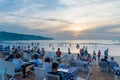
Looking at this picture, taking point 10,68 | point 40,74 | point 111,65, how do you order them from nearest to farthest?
point 40,74, point 10,68, point 111,65

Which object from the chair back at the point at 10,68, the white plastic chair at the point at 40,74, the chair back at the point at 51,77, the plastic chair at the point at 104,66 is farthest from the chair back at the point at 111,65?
the chair back at the point at 51,77

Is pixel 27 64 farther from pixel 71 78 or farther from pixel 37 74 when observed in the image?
pixel 71 78

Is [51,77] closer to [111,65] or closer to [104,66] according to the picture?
[111,65]

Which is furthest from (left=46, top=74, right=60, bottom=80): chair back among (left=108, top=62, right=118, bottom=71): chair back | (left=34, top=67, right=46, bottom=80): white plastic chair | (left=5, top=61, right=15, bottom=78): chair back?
(left=108, top=62, right=118, bottom=71): chair back

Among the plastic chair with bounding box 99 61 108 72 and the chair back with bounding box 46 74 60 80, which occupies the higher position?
the chair back with bounding box 46 74 60 80

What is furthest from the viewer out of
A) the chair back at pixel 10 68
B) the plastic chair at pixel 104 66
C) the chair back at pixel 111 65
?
the plastic chair at pixel 104 66

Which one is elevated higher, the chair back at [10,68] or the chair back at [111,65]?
the chair back at [10,68]

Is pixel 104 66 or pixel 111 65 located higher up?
pixel 111 65

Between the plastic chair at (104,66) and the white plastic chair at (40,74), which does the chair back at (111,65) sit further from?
the white plastic chair at (40,74)

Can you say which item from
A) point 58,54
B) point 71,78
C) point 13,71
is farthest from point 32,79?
point 58,54

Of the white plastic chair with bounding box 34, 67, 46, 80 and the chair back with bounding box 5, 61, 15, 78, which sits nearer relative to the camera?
the white plastic chair with bounding box 34, 67, 46, 80

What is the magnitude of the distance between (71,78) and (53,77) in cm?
104

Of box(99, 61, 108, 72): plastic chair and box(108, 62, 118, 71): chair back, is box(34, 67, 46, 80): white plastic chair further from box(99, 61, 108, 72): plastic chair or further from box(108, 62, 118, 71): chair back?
box(99, 61, 108, 72): plastic chair

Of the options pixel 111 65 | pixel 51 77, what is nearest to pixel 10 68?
pixel 51 77
